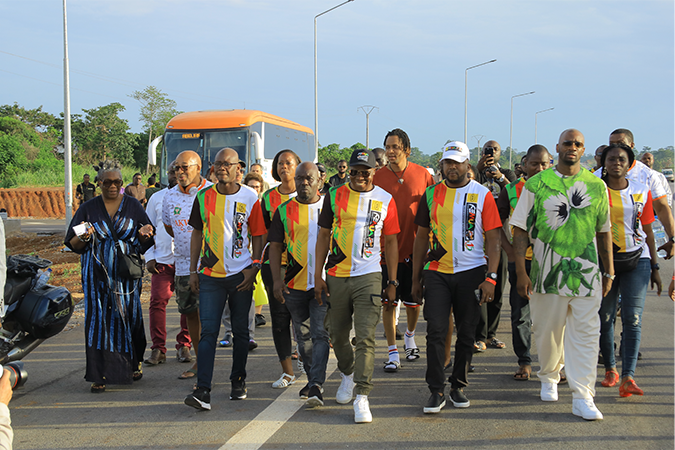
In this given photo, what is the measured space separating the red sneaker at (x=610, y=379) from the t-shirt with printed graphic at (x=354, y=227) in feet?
7.45

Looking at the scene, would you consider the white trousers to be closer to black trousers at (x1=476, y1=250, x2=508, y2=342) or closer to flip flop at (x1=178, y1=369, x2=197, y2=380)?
black trousers at (x1=476, y1=250, x2=508, y2=342)

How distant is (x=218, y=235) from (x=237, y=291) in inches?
19.2

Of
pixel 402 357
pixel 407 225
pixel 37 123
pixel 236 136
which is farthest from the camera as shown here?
pixel 37 123

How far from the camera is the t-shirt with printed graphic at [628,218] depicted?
515 centimetres

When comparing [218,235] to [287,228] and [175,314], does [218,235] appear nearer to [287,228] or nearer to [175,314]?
[287,228]

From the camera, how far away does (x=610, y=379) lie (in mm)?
5277

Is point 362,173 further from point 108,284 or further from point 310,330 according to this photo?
point 108,284

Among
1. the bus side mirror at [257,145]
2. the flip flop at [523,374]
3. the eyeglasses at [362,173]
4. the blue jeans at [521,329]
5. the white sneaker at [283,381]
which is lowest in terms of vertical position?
the white sneaker at [283,381]

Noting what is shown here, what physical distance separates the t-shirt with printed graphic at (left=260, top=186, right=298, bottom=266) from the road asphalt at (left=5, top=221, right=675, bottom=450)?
1.15m

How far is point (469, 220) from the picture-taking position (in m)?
4.75

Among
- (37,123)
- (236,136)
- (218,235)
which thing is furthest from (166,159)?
(37,123)

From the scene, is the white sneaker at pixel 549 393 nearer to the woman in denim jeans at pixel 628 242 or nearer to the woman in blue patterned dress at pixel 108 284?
the woman in denim jeans at pixel 628 242

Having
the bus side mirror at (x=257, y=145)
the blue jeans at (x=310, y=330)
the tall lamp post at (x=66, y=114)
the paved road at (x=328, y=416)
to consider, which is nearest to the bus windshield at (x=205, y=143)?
the bus side mirror at (x=257, y=145)

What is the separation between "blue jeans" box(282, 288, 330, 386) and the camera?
4.95 metres
